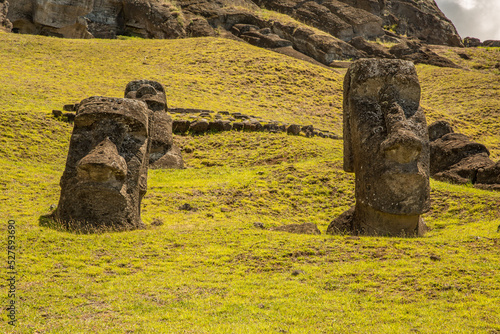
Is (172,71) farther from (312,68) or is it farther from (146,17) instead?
(146,17)

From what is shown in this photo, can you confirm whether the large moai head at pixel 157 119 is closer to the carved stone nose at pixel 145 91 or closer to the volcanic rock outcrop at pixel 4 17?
the carved stone nose at pixel 145 91

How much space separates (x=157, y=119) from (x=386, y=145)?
1131 centimetres

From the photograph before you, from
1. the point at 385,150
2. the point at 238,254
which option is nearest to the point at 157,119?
the point at 385,150

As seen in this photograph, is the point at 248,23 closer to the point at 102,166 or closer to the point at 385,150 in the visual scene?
the point at 385,150

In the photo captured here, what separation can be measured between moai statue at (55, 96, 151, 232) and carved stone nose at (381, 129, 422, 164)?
15.7ft

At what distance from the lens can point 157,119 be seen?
1909 cm

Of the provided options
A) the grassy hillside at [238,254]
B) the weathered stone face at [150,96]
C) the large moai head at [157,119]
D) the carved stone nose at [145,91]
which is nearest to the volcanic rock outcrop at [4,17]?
the grassy hillside at [238,254]

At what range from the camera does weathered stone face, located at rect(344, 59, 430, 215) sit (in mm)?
9492

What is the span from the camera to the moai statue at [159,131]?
18156mm

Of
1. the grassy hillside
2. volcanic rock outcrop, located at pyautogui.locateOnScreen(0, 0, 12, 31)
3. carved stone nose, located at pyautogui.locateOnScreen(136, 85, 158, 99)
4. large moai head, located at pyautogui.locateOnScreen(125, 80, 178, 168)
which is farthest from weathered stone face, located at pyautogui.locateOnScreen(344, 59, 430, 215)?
volcanic rock outcrop, located at pyautogui.locateOnScreen(0, 0, 12, 31)

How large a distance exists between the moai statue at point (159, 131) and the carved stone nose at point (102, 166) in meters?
7.43

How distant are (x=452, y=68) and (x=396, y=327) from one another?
4718 cm

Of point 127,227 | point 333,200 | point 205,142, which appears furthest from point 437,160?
point 127,227

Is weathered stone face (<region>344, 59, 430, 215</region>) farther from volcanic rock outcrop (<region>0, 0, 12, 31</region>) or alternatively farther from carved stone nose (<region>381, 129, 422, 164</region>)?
volcanic rock outcrop (<region>0, 0, 12, 31</region>)
